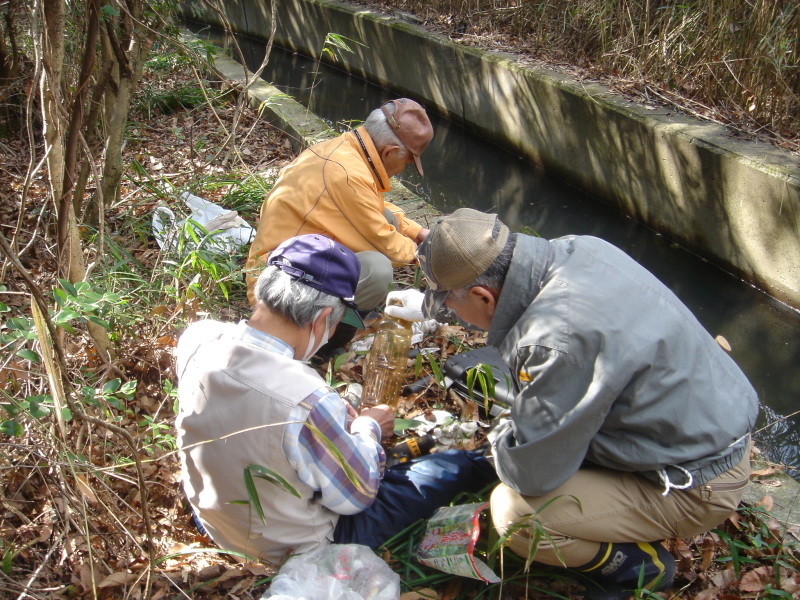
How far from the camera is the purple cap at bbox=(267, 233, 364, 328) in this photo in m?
2.41

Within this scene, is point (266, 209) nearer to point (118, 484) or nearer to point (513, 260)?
point (118, 484)

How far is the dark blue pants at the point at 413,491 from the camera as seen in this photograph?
2596mm

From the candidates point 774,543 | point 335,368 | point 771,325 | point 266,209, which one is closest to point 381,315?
point 335,368

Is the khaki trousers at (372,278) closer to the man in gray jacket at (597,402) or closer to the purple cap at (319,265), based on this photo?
the purple cap at (319,265)

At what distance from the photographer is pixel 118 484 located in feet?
9.89

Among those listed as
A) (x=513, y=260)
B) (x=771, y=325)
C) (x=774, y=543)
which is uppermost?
(x=513, y=260)

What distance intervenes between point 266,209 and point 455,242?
6.36ft

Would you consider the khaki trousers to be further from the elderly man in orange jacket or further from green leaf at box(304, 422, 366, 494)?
green leaf at box(304, 422, 366, 494)

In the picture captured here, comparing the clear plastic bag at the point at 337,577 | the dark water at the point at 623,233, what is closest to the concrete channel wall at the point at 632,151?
the dark water at the point at 623,233

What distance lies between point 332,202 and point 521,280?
1843 mm

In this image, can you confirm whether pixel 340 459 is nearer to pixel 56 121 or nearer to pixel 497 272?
pixel 497 272

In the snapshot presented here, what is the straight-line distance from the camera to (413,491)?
8.99 ft

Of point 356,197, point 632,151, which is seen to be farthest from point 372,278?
point 632,151

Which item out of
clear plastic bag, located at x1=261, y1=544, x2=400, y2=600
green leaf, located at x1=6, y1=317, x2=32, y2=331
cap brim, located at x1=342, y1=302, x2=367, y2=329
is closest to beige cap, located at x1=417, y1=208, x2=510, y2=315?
cap brim, located at x1=342, y1=302, x2=367, y2=329
